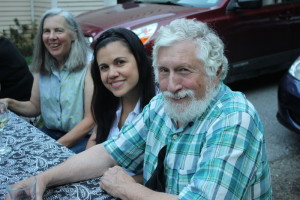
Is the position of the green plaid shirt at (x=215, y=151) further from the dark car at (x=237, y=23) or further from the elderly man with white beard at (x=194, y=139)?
the dark car at (x=237, y=23)

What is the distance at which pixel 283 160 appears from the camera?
3854 millimetres

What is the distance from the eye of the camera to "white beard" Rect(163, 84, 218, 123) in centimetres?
165

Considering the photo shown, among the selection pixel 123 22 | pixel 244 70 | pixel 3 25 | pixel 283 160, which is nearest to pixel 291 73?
pixel 283 160

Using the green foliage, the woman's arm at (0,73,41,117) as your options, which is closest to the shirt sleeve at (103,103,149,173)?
the woman's arm at (0,73,41,117)

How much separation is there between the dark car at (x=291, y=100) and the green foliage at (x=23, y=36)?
6250mm

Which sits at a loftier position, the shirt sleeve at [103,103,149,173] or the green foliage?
the shirt sleeve at [103,103,149,173]

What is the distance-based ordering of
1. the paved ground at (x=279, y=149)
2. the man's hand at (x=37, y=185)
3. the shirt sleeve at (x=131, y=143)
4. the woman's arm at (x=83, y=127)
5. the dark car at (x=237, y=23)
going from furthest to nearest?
the dark car at (x=237, y=23) → the paved ground at (x=279, y=149) → the woman's arm at (x=83, y=127) → the shirt sleeve at (x=131, y=143) → the man's hand at (x=37, y=185)

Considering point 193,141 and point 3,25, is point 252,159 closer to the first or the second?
point 193,141

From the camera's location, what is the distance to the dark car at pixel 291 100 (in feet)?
12.5

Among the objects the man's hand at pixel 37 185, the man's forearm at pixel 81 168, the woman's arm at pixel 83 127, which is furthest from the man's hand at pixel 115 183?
the woman's arm at pixel 83 127

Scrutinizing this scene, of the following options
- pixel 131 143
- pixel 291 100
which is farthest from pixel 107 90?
pixel 291 100

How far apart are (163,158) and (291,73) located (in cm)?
276

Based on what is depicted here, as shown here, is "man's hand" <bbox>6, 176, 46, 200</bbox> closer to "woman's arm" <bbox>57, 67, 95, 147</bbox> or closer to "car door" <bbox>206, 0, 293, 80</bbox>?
"woman's arm" <bbox>57, 67, 95, 147</bbox>

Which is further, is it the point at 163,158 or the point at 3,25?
the point at 3,25
